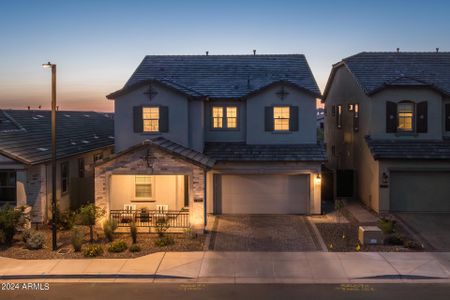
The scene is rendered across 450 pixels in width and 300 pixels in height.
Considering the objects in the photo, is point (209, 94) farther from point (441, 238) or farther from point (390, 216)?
point (441, 238)

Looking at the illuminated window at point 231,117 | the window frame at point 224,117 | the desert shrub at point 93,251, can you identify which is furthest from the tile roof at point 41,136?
the illuminated window at point 231,117

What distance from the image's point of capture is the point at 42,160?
19281mm

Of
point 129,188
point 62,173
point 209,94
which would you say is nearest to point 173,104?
point 209,94

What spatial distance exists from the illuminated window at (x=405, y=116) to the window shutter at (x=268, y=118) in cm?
637

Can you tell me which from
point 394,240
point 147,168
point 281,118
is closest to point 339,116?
point 281,118

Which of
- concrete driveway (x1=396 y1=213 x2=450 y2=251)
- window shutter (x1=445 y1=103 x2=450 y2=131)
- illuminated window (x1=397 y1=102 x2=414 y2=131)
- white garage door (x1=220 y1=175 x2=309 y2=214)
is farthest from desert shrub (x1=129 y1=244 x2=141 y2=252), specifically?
window shutter (x1=445 y1=103 x2=450 y2=131)

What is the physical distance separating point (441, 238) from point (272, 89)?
33.7ft

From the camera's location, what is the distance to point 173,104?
21.7 meters

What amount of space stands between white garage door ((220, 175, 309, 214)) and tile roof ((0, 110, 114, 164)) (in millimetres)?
8159

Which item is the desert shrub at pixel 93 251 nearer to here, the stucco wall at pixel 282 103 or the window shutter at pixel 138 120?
the window shutter at pixel 138 120

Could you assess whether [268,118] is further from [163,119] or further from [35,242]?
[35,242]

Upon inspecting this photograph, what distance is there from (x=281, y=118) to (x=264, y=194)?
3.98m

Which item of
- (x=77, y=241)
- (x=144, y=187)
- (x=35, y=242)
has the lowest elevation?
(x=35, y=242)

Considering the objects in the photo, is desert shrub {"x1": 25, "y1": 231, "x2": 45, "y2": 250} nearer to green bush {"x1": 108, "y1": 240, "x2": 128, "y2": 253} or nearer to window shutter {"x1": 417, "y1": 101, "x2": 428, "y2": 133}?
green bush {"x1": 108, "y1": 240, "x2": 128, "y2": 253}
